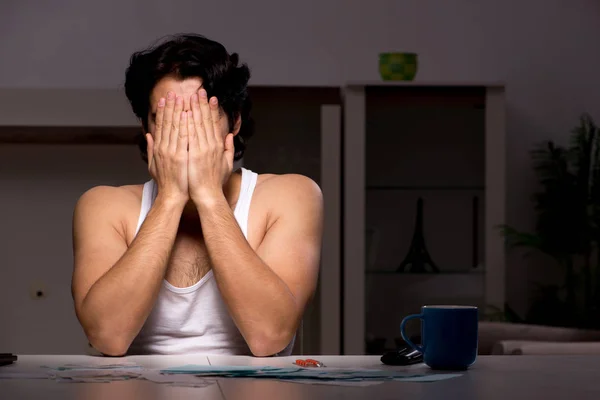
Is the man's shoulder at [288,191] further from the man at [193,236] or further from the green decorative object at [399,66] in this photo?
the green decorative object at [399,66]

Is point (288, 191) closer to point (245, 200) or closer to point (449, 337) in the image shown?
point (245, 200)

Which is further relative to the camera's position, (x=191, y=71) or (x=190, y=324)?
(x=191, y=71)

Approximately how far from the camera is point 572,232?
12.3 ft

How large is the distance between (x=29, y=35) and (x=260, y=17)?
1.05 metres

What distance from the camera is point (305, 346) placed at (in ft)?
12.9

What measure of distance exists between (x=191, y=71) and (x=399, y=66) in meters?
2.11

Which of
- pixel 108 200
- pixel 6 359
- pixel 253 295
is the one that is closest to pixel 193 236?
pixel 108 200

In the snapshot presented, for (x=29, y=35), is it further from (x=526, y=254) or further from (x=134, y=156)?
(x=526, y=254)

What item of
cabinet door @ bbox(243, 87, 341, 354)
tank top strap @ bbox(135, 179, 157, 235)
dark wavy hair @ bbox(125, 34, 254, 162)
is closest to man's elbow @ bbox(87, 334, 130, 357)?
tank top strap @ bbox(135, 179, 157, 235)

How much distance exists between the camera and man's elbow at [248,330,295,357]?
1.52 meters

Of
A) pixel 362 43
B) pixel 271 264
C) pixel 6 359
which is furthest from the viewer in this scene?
pixel 362 43

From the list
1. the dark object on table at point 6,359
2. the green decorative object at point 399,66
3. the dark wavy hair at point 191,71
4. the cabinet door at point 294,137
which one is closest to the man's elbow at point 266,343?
the dark object on table at point 6,359

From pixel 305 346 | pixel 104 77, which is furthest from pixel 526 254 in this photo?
pixel 104 77

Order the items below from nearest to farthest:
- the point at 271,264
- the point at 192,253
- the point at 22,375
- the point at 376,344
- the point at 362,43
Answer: the point at 22,375
the point at 271,264
the point at 192,253
the point at 376,344
the point at 362,43
